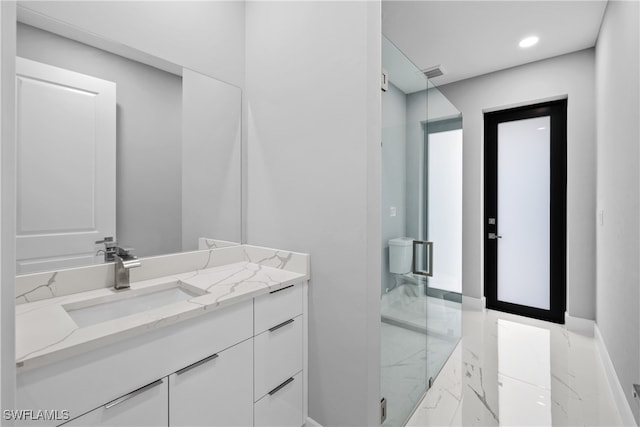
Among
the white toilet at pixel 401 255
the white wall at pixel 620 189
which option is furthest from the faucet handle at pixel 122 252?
the white wall at pixel 620 189

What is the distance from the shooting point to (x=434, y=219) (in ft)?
7.49

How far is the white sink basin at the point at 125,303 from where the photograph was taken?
3.71ft

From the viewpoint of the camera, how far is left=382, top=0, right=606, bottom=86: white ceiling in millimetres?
2227

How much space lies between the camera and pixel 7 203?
48 centimetres

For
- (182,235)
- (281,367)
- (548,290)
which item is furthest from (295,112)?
(548,290)

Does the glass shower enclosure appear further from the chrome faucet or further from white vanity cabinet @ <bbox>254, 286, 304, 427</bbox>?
the chrome faucet

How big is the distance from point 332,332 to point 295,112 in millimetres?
1163

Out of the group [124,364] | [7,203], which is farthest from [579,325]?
[7,203]

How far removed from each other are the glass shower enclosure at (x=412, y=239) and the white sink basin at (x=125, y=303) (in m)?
1.03

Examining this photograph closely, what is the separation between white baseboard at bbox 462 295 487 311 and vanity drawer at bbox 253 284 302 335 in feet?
9.32

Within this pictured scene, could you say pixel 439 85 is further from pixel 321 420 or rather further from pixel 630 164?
pixel 321 420

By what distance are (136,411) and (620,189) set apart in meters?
2.74

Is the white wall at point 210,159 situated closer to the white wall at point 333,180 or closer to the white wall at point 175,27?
the white wall at point 175,27

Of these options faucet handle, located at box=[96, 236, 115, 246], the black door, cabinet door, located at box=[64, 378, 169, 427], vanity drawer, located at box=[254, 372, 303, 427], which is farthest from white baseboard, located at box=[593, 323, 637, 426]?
faucet handle, located at box=[96, 236, 115, 246]
